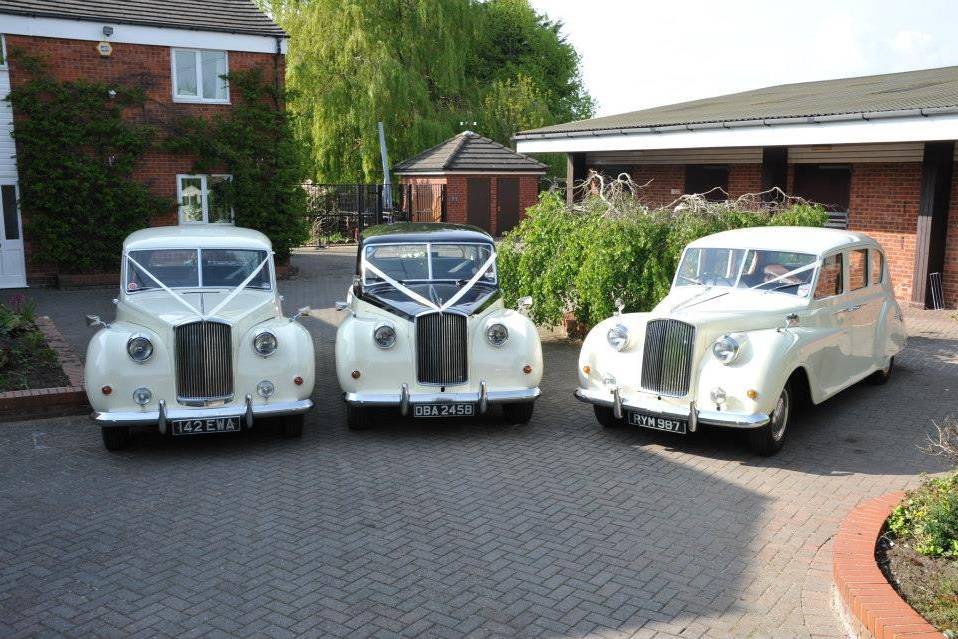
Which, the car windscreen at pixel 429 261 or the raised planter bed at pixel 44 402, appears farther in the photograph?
the car windscreen at pixel 429 261

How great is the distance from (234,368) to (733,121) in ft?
38.4

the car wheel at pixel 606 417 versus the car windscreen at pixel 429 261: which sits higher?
the car windscreen at pixel 429 261

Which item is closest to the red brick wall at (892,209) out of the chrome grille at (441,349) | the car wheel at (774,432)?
the car wheel at (774,432)

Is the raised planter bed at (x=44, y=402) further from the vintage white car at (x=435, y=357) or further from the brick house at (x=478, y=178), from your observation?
the brick house at (x=478, y=178)

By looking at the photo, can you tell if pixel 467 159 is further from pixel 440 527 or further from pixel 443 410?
pixel 440 527

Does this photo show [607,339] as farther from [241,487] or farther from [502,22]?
[502,22]

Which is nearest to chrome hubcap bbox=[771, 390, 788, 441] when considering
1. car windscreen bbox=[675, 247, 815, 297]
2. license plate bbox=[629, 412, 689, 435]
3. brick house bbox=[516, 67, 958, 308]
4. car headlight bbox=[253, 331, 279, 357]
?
license plate bbox=[629, 412, 689, 435]

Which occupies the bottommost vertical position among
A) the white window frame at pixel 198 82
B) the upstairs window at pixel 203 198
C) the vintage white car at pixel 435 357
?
the vintage white car at pixel 435 357

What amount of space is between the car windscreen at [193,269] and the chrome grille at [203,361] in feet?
3.90

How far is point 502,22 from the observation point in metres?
46.4

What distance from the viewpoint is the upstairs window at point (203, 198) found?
1972 centimetres

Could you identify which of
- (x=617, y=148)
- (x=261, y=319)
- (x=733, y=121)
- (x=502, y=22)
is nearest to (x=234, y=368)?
(x=261, y=319)

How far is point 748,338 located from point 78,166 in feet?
50.9

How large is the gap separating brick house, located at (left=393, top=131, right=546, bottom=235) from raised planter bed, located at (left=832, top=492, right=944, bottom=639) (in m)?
24.2
